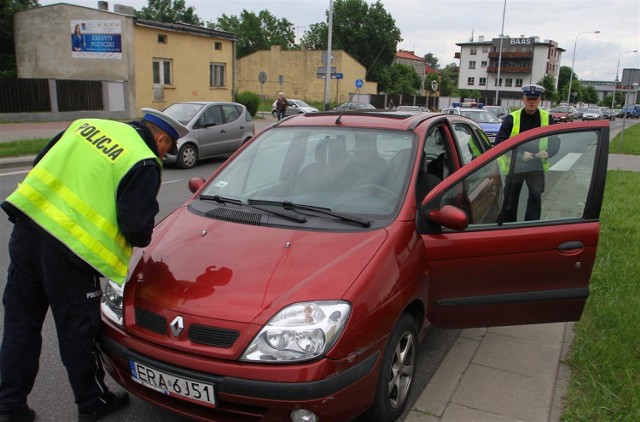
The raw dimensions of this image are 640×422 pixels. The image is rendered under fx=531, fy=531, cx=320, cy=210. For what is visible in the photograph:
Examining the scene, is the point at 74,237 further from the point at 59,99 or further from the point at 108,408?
the point at 59,99

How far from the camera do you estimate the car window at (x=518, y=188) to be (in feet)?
10.6

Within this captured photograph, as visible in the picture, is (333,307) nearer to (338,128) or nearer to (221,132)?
(338,128)

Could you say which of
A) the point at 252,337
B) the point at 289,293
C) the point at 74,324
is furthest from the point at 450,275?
the point at 74,324

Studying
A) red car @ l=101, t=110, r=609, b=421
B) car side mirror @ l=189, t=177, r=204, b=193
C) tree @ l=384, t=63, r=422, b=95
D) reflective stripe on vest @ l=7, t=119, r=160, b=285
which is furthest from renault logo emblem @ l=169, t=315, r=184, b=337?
tree @ l=384, t=63, r=422, b=95

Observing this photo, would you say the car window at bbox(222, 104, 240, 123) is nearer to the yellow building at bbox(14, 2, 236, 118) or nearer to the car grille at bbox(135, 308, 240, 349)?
the yellow building at bbox(14, 2, 236, 118)

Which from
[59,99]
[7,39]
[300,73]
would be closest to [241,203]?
[59,99]

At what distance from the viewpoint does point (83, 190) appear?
8.29ft

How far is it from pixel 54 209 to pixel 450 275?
2.14 meters

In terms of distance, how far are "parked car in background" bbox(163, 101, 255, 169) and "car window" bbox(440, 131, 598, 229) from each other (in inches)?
387

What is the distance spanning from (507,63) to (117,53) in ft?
295

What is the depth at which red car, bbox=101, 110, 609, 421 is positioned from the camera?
2301 millimetres

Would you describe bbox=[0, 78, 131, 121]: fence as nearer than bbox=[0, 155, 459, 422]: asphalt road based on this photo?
No

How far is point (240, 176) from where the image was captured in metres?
3.72

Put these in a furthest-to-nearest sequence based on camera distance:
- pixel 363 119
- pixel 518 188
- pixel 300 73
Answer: pixel 300 73 → pixel 363 119 → pixel 518 188
